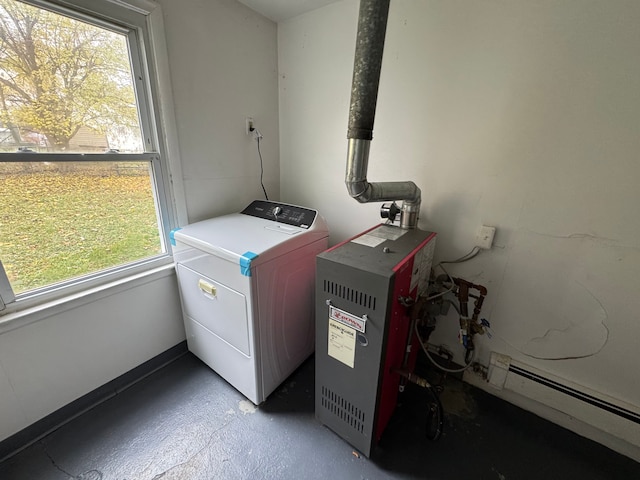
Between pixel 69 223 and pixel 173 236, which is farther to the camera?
pixel 173 236

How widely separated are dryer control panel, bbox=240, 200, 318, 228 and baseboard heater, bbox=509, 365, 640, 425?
139 cm

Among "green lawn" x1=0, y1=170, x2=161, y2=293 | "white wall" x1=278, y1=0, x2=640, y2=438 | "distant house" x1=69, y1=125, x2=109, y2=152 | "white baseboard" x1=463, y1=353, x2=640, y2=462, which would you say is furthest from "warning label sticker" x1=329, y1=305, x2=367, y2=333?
"distant house" x1=69, y1=125, x2=109, y2=152

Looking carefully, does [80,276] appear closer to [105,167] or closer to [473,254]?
[105,167]

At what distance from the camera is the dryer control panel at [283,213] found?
59.0 inches

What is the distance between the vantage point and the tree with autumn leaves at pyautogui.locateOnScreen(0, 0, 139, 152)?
99 centimetres

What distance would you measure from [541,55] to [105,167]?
2085mm

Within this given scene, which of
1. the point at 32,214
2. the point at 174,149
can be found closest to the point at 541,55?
the point at 174,149

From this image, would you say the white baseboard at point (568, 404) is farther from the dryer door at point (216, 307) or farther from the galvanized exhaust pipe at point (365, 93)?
the dryer door at point (216, 307)

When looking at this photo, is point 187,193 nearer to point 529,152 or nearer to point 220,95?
point 220,95

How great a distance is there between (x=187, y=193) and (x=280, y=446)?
147 cm

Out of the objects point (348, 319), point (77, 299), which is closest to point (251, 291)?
point (348, 319)

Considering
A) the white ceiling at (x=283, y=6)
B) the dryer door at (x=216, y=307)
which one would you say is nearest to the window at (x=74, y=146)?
the dryer door at (x=216, y=307)

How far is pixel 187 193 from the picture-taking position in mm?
1583

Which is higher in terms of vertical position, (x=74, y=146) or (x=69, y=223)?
(x=74, y=146)
